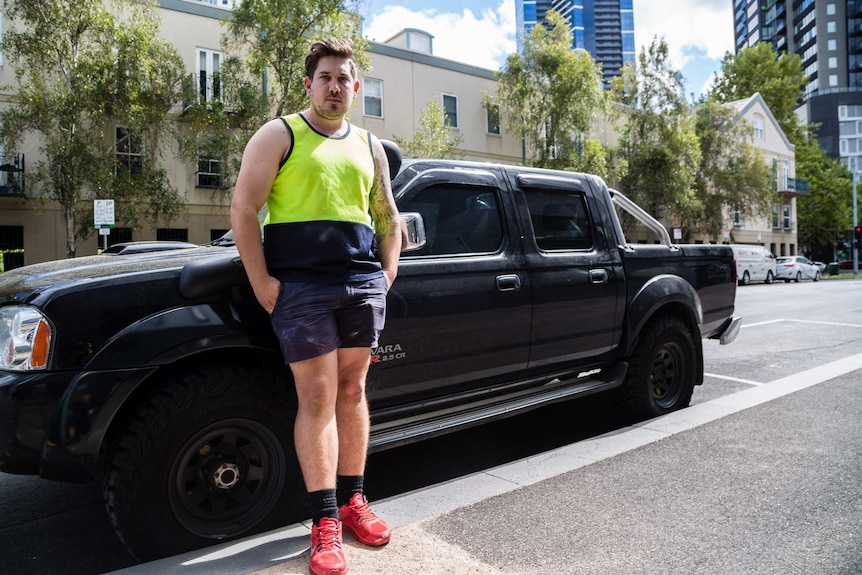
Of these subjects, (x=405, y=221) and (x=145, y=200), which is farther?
(x=145, y=200)

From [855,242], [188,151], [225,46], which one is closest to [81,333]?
[188,151]

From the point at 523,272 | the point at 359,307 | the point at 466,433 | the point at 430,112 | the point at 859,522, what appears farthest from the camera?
the point at 430,112

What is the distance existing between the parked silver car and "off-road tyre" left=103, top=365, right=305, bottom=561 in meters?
36.8

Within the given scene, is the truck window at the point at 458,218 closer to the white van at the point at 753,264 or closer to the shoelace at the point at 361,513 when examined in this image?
the shoelace at the point at 361,513

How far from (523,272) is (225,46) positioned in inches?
809

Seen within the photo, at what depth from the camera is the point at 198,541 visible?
274 cm

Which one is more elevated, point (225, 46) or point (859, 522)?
point (225, 46)

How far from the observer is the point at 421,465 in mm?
4176

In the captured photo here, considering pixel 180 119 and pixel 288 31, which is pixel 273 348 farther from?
pixel 180 119

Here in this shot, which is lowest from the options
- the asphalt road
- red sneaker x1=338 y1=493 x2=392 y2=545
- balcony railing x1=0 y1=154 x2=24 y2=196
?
the asphalt road

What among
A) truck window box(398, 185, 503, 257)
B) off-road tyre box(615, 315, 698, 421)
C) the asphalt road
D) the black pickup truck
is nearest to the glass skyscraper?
the asphalt road

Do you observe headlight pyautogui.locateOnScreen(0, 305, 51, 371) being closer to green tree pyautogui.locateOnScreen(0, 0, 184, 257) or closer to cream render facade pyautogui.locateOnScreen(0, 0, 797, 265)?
green tree pyautogui.locateOnScreen(0, 0, 184, 257)

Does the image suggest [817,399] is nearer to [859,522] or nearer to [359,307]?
[859,522]

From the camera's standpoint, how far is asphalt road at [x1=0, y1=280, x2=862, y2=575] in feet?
9.75
